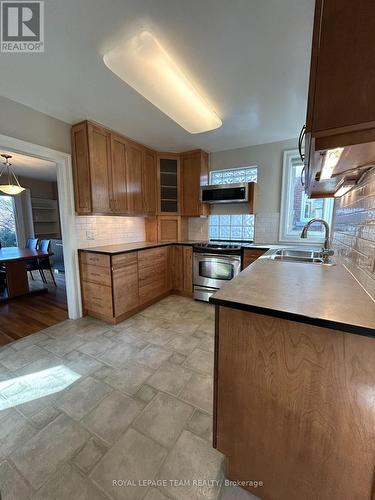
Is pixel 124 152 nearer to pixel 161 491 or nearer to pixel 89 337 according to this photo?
pixel 89 337

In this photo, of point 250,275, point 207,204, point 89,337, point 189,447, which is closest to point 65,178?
point 89,337

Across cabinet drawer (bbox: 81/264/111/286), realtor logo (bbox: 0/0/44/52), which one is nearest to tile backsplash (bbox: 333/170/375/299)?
realtor logo (bbox: 0/0/44/52)

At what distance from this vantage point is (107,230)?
323 cm

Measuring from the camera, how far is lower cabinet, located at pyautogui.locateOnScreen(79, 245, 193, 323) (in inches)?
102

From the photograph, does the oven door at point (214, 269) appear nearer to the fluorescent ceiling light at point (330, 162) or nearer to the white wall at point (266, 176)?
the white wall at point (266, 176)

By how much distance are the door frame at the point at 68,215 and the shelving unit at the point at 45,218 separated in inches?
178

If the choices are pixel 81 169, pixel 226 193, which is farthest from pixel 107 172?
pixel 226 193

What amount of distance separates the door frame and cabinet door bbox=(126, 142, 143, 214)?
2.60 ft

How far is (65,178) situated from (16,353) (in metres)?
2.02

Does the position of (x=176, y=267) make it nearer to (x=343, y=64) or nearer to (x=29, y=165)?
(x=343, y=64)

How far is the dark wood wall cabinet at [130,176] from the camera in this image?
2588 millimetres

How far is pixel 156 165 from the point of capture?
3637 millimetres

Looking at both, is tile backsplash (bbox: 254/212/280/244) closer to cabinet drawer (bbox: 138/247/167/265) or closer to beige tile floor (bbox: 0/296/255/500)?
cabinet drawer (bbox: 138/247/167/265)

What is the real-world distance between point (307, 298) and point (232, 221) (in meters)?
2.93
